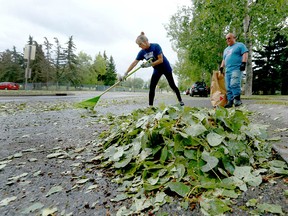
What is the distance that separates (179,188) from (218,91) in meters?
4.17

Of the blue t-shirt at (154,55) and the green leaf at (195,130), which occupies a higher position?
the blue t-shirt at (154,55)

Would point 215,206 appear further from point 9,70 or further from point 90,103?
point 9,70

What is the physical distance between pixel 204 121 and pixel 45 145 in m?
2.05

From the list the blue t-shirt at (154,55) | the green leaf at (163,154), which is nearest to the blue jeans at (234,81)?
the blue t-shirt at (154,55)

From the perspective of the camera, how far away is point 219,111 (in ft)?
7.98

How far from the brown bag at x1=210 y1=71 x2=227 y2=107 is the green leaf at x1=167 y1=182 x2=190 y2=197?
3952mm

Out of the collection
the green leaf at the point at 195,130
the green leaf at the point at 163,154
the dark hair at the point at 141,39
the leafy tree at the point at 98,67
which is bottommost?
the green leaf at the point at 163,154

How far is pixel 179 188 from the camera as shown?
5.40 ft

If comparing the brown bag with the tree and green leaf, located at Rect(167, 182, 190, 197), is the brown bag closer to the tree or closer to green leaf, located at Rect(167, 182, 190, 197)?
green leaf, located at Rect(167, 182, 190, 197)

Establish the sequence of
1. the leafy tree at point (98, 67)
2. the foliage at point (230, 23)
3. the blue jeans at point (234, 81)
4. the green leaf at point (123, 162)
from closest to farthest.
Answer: the green leaf at point (123, 162) < the blue jeans at point (234, 81) < the foliage at point (230, 23) < the leafy tree at point (98, 67)

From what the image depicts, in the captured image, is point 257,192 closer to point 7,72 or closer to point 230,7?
point 230,7

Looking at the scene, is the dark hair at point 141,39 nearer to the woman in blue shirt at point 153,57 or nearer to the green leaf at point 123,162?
the woman in blue shirt at point 153,57

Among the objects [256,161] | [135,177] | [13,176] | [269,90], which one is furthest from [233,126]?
[269,90]

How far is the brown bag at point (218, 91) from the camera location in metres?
5.38
